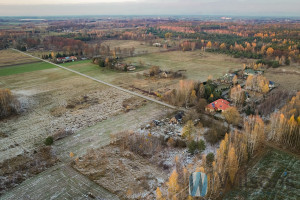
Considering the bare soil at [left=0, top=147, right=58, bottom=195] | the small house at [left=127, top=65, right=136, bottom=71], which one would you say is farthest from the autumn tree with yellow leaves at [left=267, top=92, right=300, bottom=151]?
the small house at [left=127, top=65, right=136, bottom=71]

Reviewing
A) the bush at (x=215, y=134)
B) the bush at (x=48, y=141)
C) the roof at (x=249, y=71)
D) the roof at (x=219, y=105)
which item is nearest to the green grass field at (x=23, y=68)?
A: the bush at (x=48, y=141)

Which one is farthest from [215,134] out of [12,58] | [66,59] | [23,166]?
[12,58]

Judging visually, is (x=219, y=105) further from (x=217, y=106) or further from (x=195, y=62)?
(x=195, y=62)

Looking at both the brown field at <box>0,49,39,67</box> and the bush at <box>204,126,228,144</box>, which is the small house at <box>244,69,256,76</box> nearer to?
the bush at <box>204,126,228,144</box>

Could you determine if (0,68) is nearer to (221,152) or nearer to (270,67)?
(221,152)

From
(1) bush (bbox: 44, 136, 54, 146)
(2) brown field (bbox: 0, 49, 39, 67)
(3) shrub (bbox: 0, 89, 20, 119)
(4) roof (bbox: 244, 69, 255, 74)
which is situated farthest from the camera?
(2) brown field (bbox: 0, 49, 39, 67)
